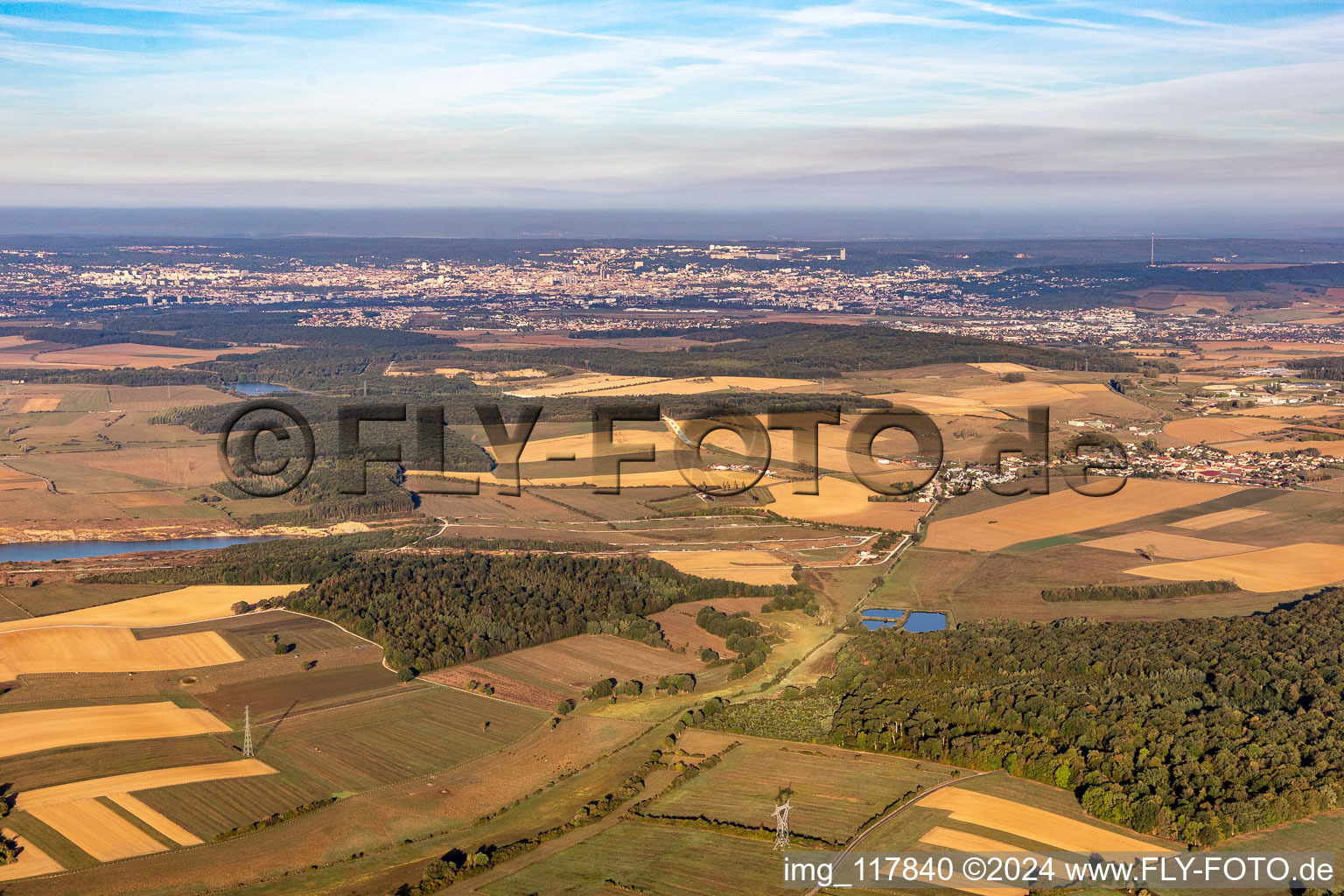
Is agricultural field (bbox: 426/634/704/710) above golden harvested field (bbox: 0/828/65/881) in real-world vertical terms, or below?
above

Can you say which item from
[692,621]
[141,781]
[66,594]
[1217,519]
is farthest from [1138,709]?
[66,594]

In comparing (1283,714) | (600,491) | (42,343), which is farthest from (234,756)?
(42,343)

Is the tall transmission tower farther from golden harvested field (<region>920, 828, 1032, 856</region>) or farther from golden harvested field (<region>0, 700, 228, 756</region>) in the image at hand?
golden harvested field (<region>0, 700, 228, 756</region>)

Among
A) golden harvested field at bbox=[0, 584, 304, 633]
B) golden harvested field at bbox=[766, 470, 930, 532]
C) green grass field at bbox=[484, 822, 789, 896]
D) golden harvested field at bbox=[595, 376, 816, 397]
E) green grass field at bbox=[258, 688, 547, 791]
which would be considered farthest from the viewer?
golden harvested field at bbox=[595, 376, 816, 397]

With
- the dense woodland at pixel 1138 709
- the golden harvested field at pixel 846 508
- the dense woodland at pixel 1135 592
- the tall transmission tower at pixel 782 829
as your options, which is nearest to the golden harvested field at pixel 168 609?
the dense woodland at pixel 1138 709

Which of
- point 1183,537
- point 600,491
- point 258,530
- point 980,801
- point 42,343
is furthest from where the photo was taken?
point 42,343

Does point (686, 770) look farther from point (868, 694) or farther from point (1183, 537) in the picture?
point (1183, 537)

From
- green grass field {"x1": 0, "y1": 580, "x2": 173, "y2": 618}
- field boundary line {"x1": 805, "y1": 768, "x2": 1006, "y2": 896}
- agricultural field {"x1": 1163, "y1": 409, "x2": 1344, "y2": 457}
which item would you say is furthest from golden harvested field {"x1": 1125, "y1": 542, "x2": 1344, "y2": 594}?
green grass field {"x1": 0, "y1": 580, "x2": 173, "y2": 618}
